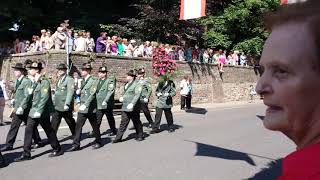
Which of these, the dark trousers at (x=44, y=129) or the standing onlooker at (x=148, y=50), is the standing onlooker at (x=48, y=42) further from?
the dark trousers at (x=44, y=129)

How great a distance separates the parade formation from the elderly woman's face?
840 centimetres

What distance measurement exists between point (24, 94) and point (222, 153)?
160 inches

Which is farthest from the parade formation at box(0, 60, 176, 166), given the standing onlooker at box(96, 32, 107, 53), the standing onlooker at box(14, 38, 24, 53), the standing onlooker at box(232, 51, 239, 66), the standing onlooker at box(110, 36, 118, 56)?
the standing onlooker at box(232, 51, 239, 66)

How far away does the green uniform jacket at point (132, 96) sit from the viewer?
499 inches

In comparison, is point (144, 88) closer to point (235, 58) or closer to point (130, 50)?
point (130, 50)

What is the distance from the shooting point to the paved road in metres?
8.34

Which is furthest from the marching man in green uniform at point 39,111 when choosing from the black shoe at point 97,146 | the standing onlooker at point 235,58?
the standing onlooker at point 235,58

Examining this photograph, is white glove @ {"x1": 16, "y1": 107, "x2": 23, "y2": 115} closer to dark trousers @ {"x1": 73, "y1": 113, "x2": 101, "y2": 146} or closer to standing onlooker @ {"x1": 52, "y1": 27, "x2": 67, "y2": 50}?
dark trousers @ {"x1": 73, "y1": 113, "x2": 101, "y2": 146}

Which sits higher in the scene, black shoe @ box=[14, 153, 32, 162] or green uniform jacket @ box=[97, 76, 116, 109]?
green uniform jacket @ box=[97, 76, 116, 109]

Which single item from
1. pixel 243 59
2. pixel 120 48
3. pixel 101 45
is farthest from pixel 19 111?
pixel 243 59

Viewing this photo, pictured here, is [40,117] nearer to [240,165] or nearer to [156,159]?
[156,159]

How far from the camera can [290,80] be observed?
4.04ft

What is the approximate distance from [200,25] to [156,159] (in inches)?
879

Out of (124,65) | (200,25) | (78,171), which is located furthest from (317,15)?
(200,25)
